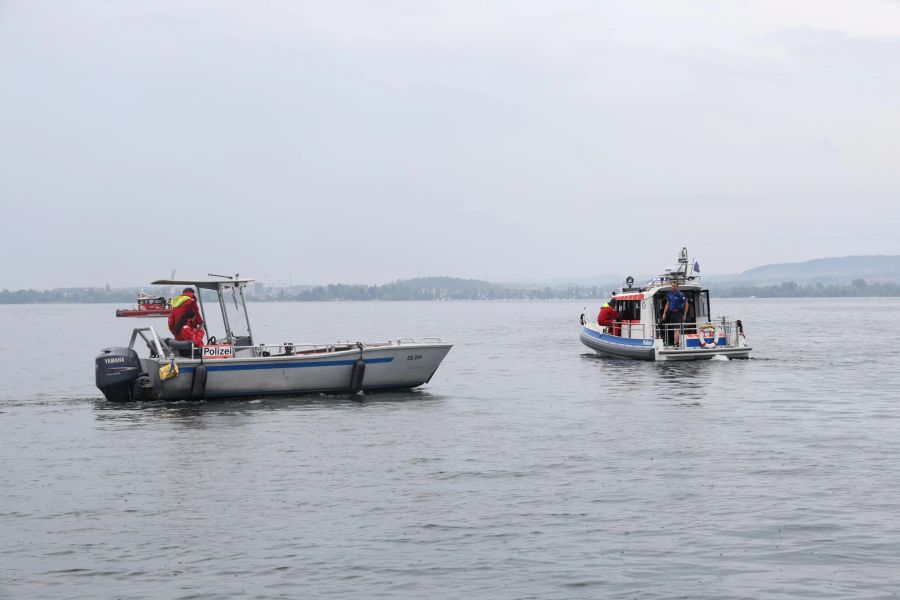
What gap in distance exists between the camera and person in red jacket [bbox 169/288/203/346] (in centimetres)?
3130

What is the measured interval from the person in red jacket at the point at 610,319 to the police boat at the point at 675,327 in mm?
830

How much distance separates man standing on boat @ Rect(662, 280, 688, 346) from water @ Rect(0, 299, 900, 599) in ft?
37.2

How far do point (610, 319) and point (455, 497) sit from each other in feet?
110

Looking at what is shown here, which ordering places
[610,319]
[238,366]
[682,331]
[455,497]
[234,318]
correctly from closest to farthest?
[455,497], [238,366], [234,318], [682,331], [610,319]

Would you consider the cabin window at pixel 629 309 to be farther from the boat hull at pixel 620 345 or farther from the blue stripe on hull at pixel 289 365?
the blue stripe on hull at pixel 289 365

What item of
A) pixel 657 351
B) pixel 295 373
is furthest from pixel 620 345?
pixel 295 373

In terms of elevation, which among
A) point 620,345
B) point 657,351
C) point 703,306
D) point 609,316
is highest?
point 703,306

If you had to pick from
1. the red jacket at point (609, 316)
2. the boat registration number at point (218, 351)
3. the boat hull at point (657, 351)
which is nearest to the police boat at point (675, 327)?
the boat hull at point (657, 351)

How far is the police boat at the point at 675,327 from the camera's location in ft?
150

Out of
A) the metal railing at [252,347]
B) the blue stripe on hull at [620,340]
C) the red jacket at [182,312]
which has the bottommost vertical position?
the blue stripe on hull at [620,340]

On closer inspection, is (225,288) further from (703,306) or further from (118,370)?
(703,306)

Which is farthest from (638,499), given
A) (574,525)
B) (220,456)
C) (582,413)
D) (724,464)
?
(582,413)

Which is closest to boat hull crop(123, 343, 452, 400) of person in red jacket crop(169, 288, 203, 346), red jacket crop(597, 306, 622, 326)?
person in red jacket crop(169, 288, 203, 346)

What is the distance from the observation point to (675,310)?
46188 millimetres
